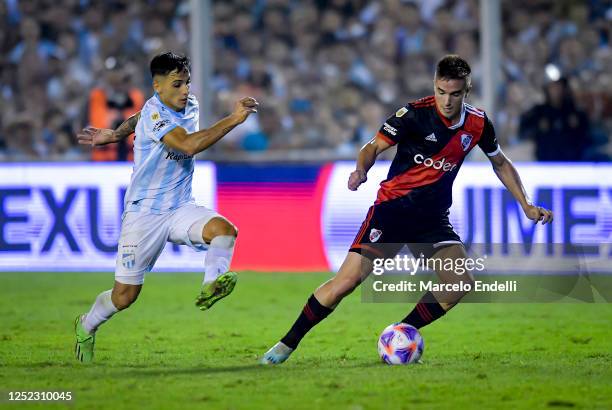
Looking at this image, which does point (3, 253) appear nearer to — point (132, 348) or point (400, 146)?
point (132, 348)

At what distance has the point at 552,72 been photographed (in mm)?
13656

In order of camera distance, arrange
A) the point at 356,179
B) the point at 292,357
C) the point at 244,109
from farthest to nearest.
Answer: the point at 292,357 < the point at 244,109 < the point at 356,179

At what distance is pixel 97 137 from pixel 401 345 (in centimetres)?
260

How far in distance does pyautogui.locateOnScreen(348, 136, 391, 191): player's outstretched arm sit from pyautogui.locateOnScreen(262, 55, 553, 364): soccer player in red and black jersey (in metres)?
0.02

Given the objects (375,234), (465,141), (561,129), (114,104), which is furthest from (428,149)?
(114,104)

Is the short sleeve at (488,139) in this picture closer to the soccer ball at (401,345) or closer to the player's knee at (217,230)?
the soccer ball at (401,345)

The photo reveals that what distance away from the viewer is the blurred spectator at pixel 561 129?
41.5 ft

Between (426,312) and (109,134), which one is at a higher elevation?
(109,134)

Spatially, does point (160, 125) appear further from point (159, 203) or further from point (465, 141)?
point (465, 141)

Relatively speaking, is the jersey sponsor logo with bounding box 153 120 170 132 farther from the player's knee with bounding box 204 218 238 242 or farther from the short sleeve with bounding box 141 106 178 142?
the player's knee with bounding box 204 218 238 242

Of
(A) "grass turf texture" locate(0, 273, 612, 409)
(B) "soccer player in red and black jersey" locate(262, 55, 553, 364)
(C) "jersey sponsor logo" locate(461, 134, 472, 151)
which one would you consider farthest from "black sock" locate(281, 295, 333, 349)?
(C) "jersey sponsor logo" locate(461, 134, 472, 151)

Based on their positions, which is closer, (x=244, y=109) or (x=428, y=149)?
(x=244, y=109)

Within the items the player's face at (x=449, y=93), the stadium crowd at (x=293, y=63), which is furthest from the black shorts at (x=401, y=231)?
the stadium crowd at (x=293, y=63)

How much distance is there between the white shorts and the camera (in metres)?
7.25
